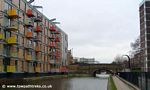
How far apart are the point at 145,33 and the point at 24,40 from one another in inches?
2322

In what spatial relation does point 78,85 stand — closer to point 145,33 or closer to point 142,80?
point 142,80

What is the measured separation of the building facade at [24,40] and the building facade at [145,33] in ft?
110

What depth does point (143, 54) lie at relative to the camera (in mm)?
101500

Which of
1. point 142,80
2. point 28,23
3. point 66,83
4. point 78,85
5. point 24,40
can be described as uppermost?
point 28,23

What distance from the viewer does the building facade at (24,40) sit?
150 ft

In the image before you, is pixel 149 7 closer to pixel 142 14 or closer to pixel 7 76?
pixel 142 14

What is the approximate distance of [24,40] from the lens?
5572 cm

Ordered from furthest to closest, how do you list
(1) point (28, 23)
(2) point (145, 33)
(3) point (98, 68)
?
(3) point (98, 68), (2) point (145, 33), (1) point (28, 23)

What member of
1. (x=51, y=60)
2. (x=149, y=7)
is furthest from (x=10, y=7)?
(x=149, y=7)

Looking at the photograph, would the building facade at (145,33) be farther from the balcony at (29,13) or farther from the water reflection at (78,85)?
the water reflection at (78,85)

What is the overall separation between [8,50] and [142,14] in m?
73.2

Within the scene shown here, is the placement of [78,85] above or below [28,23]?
below

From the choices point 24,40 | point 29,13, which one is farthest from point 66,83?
point 29,13

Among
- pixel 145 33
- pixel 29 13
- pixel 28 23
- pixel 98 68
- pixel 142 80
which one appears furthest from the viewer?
pixel 98 68
